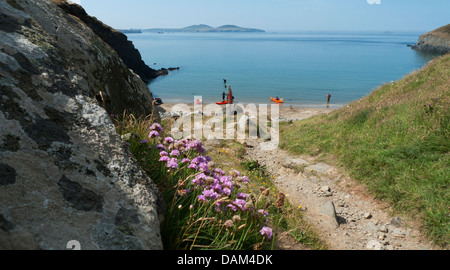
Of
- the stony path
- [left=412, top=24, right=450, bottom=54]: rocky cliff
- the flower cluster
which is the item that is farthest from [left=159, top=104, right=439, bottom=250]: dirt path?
[left=412, top=24, right=450, bottom=54]: rocky cliff

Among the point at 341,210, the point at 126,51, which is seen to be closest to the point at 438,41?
the point at 126,51

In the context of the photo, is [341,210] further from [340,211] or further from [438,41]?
[438,41]

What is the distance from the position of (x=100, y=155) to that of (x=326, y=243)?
483 centimetres

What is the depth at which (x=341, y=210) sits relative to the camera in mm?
7629

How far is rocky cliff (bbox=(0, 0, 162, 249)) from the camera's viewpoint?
87.0 inches

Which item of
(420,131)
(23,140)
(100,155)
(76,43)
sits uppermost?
(76,43)

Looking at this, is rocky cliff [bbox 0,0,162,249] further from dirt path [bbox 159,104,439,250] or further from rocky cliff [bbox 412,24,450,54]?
rocky cliff [bbox 412,24,450,54]

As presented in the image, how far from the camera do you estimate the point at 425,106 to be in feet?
29.7

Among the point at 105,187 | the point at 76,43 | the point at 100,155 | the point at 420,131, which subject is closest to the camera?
the point at 105,187

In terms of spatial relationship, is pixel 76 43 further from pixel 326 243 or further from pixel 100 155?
pixel 326 243

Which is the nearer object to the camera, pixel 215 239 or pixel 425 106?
pixel 215 239

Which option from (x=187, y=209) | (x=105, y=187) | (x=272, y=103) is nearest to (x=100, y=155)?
(x=105, y=187)

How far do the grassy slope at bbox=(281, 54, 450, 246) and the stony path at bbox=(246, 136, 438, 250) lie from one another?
0.33 m

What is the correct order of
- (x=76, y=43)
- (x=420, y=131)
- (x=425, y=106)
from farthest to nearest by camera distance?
(x=425, y=106), (x=420, y=131), (x=76, y=43)
